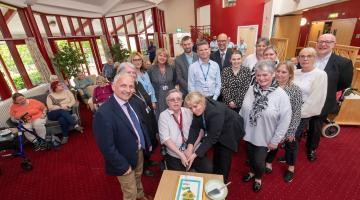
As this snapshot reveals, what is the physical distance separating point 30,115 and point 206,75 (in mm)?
3291

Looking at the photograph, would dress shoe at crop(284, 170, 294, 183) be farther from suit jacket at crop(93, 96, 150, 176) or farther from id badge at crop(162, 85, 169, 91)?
id badge at crop(162, 85, 169, 91)

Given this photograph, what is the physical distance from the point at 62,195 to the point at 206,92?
2364mm

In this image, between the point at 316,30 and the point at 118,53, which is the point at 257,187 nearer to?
the point at 118,53

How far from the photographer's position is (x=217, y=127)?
65.6 inches

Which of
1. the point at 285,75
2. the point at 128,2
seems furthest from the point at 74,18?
the point at 285,75

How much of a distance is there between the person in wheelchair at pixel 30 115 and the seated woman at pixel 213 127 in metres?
3.08

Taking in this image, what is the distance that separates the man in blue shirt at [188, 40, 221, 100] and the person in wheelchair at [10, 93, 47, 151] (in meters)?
2.98

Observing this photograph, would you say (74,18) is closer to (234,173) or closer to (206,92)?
(206,92)

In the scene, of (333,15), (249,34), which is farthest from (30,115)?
(333,15)

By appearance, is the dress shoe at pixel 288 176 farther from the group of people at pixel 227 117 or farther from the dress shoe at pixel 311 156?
the dress shoe at pixel 311 156

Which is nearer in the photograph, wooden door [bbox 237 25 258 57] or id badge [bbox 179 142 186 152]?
id badge [bbox 179 142 186 152]

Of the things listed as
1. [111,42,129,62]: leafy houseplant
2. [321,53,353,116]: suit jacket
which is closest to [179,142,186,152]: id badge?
[321,53,353,116]: suit jacket

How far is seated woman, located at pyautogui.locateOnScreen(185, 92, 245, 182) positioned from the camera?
1617mm

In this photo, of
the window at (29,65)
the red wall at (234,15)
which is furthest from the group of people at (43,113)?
the red wall at (234,15)
